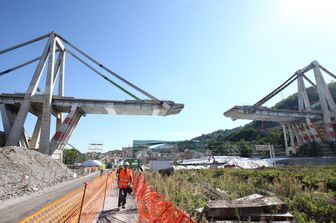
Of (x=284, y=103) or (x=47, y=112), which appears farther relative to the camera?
(x=284, y=103)

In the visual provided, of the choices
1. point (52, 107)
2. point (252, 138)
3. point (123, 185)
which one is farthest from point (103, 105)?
point (252, 138)

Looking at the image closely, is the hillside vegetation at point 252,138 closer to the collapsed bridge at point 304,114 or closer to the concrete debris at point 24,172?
the collapsed bridge at point 304,114

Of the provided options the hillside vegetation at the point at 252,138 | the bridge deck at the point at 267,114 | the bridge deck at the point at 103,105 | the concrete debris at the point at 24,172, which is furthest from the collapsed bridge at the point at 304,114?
the concrete debris at the point at 24,172

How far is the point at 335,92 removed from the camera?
264 feet

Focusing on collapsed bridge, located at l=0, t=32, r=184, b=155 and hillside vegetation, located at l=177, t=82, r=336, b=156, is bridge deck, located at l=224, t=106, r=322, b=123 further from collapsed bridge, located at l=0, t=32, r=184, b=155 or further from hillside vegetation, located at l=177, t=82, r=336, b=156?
hillside vegetation, located at l=177, t=82, r=336, b=156

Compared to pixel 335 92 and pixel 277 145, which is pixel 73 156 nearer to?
pixel 277 145

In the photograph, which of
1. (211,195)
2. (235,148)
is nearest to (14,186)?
(211,195)

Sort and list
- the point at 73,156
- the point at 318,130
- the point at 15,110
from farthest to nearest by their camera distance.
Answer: the point at 73,156 → the point at 318,130 → the point at 15,110

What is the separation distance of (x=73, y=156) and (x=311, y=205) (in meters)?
91.9

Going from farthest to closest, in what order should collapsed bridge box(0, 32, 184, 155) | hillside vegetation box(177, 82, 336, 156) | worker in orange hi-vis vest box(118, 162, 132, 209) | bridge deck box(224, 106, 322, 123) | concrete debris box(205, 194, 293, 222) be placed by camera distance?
hillside vegetation box(177, 82, 336, 156) → bridge deck box(224, 106, 322, 123) → collapsed bridge box(0, 32, 184, 155) → worker in orange hi-vis vest box(118, 162, 132, 209) → concrete debris box(205, 194, 293, 222)

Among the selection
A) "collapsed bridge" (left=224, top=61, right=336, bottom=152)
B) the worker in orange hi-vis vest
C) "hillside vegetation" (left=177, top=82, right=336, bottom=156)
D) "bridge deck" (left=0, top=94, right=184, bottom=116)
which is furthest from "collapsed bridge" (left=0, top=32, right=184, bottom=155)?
"hillside vegetation" (left=177, top=82, right=336, bottom=156)

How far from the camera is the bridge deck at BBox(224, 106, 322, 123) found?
128 ft

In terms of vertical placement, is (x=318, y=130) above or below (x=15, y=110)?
below

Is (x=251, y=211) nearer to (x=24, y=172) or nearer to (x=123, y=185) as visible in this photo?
(x=123, y=185)
